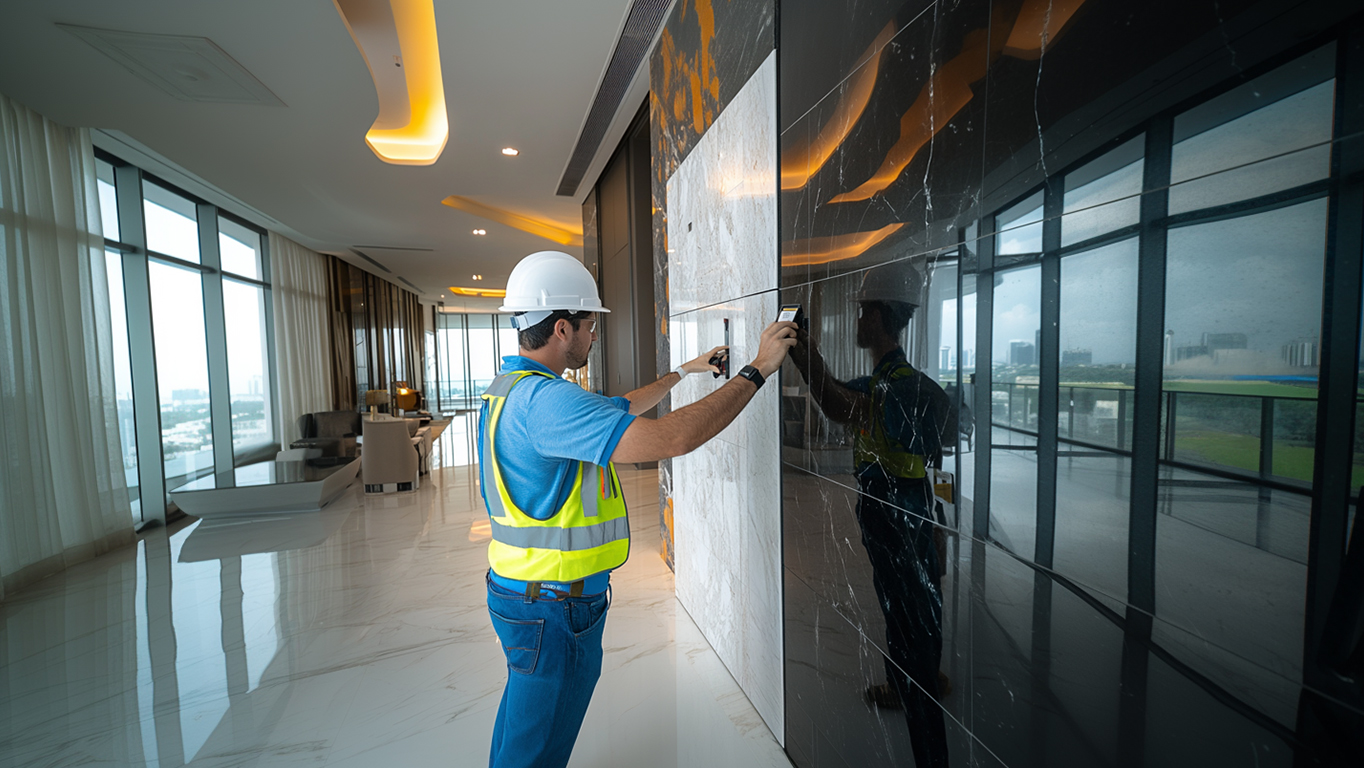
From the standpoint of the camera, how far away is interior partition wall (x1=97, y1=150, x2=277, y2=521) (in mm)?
5676

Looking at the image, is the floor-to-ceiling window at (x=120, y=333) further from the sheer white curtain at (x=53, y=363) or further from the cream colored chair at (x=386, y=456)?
the cream colored chair at (x=386, y=456)

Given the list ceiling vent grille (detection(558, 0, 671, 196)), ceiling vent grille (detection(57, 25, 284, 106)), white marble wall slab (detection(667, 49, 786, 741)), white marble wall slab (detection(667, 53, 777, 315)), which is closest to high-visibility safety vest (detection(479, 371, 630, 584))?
white marble wall slab (detection(667, 49, 786, 741))

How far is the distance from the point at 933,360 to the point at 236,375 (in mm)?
9459

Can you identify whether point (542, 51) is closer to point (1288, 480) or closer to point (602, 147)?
point (602, 147)

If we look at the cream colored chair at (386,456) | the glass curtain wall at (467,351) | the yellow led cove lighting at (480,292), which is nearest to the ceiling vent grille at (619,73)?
the cream colored chair at (386,456)

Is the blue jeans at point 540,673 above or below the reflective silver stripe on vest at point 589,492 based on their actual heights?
below

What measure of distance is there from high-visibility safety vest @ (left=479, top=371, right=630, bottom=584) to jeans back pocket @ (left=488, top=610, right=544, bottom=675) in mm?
121

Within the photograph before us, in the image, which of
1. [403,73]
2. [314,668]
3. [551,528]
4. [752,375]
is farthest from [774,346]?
[403,73]

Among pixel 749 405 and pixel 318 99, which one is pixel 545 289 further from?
pixel 318 99

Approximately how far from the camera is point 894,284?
141 cm

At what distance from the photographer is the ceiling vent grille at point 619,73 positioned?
3.46 metres

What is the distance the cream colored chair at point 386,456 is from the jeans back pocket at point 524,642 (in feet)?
19.1

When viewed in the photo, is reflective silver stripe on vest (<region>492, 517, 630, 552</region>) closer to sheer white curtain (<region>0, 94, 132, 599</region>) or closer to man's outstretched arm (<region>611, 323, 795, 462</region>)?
man's outstretched arm (<region>611, 323, 795, 462</region>)

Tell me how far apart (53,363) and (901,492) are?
242 inches
